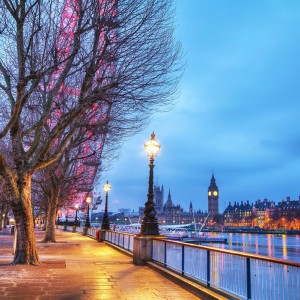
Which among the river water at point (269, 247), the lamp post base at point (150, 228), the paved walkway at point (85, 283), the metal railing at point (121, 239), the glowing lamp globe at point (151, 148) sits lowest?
the river water at point (269, 247)

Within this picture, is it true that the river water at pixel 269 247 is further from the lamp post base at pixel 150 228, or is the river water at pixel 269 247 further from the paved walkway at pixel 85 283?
the paved walkway at pixel 85 283

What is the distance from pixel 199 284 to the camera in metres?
10.6

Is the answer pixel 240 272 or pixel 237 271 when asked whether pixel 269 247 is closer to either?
pixel 237 271

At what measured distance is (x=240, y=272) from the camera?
845cm

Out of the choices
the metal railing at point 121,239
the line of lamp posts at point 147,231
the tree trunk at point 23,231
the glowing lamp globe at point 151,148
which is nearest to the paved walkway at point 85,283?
the tree trunk at point 23,231

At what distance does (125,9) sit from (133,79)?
7.70 feet

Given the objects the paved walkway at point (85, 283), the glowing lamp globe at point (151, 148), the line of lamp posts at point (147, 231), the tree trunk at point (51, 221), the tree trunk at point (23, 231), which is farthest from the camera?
the tree trunk at point (51, 221)

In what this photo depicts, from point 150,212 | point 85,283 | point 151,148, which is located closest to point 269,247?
point 150,212

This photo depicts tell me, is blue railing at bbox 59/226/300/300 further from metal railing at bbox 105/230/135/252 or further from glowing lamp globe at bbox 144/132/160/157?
metal railing at bbox 105/230/135/252

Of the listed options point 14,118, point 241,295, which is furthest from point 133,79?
point 241,295

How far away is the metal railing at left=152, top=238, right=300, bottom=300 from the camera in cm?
686

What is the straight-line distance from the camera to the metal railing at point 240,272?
22.5 feet

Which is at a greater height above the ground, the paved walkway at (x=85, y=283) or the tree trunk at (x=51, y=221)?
the tree trunk at (x=51, y=221)

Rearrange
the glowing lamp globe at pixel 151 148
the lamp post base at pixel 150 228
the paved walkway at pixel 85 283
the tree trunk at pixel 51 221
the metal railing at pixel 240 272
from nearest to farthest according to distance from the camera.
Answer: the metal railing at pixel 240 272 → the paved walkway at pixel 85 283 → the lamp post base at pixel 150 228 → the glowing lamp globe at pixel 151 148 → the tree trunk at pixel 51 221
